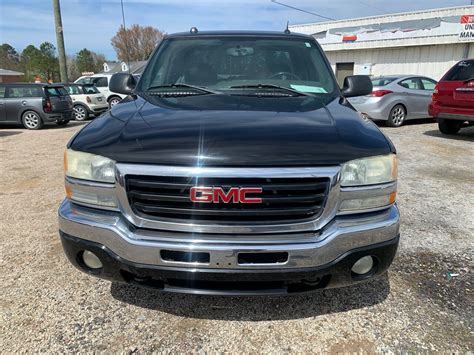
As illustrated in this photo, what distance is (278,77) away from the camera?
127 inches

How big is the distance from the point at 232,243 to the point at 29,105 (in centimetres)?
1251

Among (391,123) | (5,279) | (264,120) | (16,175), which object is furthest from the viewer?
(391,123)

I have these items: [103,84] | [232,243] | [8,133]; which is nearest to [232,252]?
[232,243]

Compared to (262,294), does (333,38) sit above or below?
above

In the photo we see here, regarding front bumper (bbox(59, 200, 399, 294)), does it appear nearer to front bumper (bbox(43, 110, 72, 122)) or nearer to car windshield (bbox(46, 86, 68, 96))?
front bumper (bbox(43, 110, 72, 122))

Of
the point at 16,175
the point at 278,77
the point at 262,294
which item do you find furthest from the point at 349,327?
the point at 16,175

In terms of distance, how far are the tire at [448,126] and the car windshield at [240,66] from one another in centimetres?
704

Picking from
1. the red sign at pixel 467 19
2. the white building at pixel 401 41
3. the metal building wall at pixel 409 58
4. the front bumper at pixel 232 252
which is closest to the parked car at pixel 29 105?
the front bumper at pixel 232 252

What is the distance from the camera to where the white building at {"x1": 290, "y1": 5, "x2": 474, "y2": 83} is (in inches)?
684

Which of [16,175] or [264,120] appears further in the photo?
[16,175]

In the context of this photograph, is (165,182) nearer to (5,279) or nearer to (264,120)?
(264,120)

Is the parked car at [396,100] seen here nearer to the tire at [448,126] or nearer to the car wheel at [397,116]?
the car wheel at [397,116]

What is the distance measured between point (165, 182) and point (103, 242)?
50 cm

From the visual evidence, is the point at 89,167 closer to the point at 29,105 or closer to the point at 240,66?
the point at 240,66
